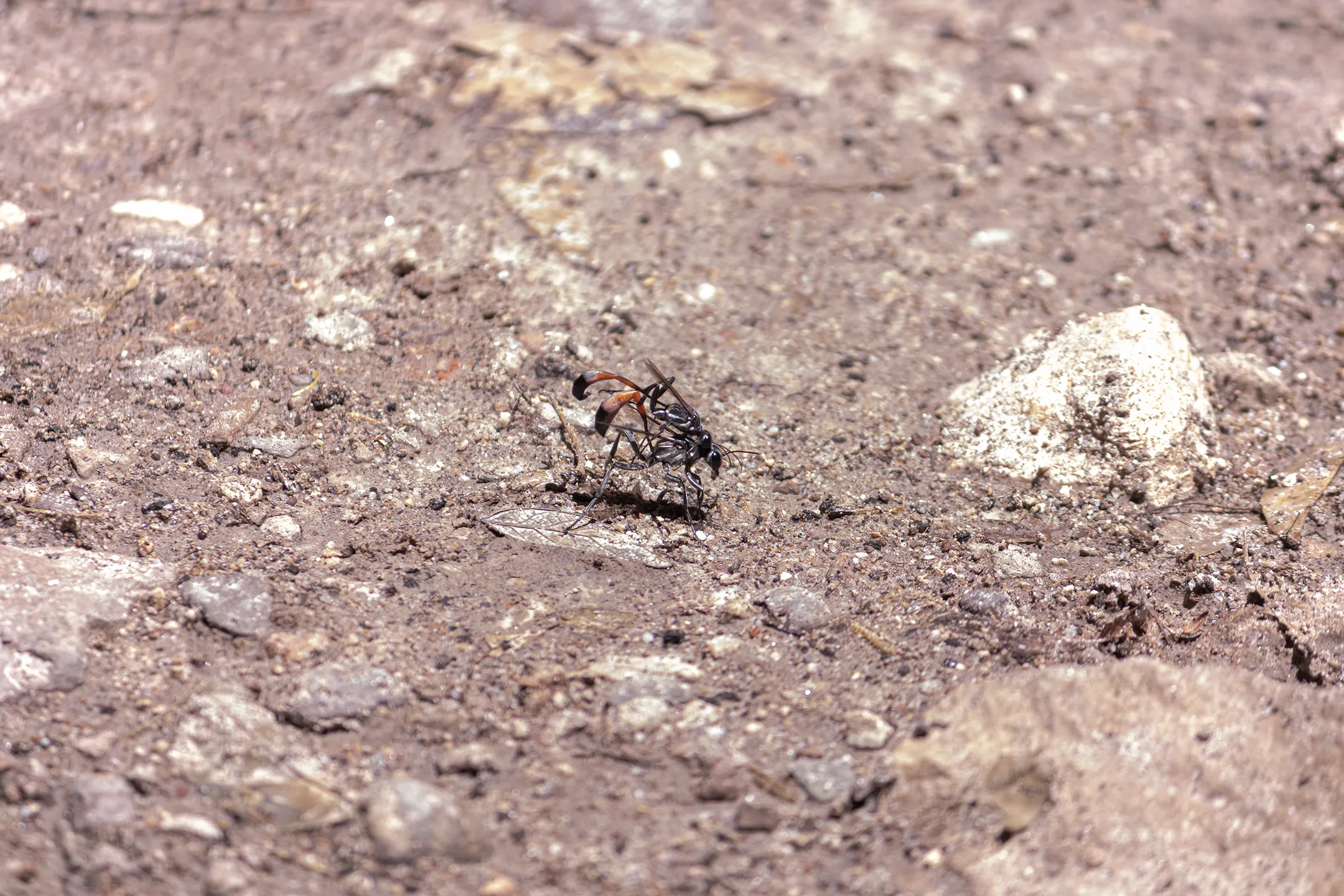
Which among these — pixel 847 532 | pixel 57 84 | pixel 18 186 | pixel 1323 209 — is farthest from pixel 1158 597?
pixel 57 84

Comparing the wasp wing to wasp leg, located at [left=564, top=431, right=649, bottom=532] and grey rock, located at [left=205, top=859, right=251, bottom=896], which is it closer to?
wasp leg, located at [left=564, top=431, right=649, bottom=532]

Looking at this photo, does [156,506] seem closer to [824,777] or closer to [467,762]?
[467,762]

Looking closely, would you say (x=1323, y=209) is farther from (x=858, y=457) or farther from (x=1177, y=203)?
(x=858, y=457)

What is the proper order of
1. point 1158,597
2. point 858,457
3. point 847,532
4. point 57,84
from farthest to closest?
1. point 57,84
2. point 858,457
3. point 847,532
4. point 1158,597

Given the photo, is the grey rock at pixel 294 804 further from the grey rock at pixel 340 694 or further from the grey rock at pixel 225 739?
the grey rock at pixel 340 694

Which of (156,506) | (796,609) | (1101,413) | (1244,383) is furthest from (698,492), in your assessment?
(1244,383)

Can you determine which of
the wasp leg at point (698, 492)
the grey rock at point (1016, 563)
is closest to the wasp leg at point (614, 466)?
the wasp leg at point (698, 492)
